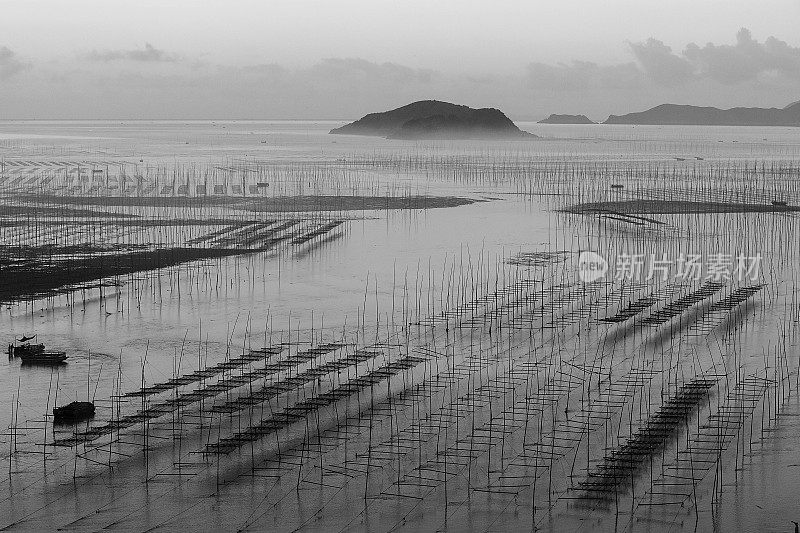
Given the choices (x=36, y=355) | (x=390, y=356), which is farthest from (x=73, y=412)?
(x=390, y=356)

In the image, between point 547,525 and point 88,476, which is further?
point 88,476

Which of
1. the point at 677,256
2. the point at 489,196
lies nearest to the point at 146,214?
the point at 489,196

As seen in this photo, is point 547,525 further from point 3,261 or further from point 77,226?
point 77,226

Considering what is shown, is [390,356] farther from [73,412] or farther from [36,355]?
[36,355]

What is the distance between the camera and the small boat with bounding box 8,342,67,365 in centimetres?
2045

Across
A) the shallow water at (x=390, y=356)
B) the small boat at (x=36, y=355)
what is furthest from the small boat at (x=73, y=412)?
the small boat at (x=36, y=355)

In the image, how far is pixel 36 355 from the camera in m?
20.5

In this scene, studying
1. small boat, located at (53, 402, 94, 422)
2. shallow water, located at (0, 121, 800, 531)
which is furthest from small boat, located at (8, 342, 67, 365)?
small boat, located at (53, 402, 94, 422)

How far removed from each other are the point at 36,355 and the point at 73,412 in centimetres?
410

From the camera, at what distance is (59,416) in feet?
55.3

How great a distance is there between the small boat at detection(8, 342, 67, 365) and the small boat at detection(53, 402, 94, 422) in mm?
3604

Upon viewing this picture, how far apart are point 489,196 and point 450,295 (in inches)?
1182

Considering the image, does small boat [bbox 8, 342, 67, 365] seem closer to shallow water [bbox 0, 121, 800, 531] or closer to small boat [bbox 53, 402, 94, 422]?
shallow water [bbox 0, 121, 800, 531]

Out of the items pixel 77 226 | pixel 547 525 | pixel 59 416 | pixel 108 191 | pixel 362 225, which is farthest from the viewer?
pixel 108 191
